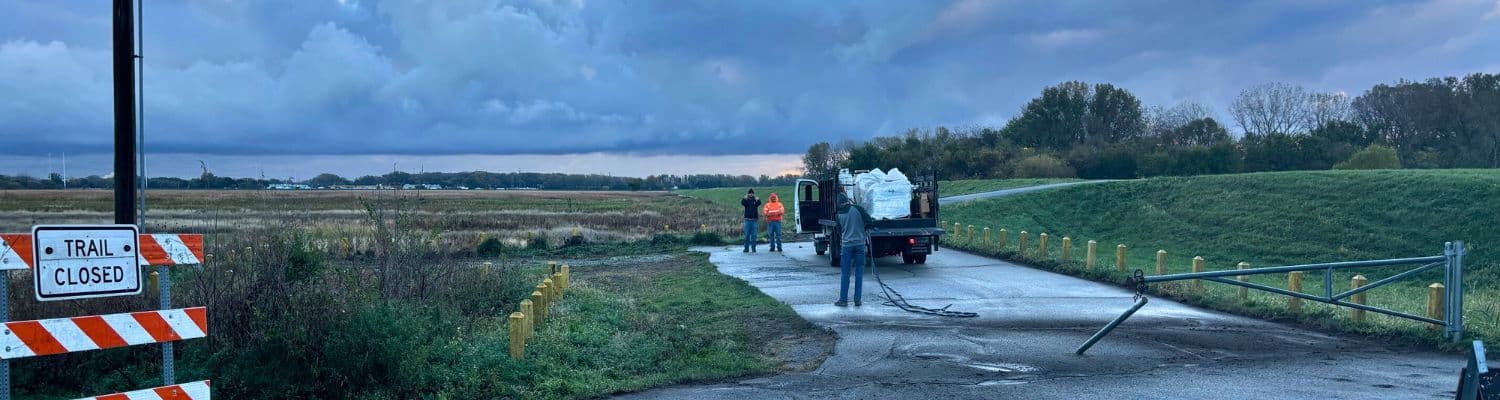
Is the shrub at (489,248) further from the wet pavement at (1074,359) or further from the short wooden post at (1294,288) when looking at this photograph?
the short wooden post at (1294,288)

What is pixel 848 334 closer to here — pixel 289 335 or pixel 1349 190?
pixel 289 335

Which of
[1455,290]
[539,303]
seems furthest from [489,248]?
[1455,290]

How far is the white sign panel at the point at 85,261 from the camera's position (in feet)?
17.6

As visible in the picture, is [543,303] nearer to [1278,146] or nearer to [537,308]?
[537,308]

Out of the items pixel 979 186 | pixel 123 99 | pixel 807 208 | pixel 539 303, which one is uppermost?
pixel 123 99

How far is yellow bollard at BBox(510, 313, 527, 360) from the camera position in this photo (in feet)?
29.1

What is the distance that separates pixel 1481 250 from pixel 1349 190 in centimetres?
827

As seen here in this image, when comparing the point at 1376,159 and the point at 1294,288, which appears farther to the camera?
the point at 1376,159

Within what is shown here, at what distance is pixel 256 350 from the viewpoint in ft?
24.8

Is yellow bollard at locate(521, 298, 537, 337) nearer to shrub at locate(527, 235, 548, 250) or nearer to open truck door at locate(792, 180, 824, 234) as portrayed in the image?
open truck door at locate(792, 180, 824, 234)

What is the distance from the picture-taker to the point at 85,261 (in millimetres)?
5574

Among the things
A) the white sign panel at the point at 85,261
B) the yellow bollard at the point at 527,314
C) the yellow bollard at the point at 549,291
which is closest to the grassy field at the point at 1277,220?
the yellow bollard at the point at 549,291

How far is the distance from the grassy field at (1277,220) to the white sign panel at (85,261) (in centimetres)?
1573

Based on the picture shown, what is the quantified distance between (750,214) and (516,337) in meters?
16.1
